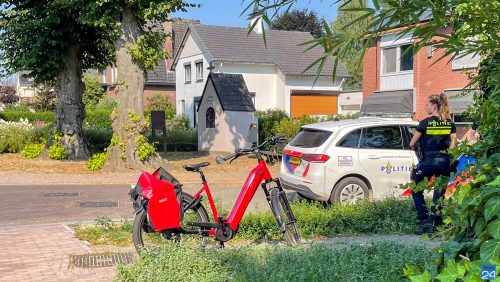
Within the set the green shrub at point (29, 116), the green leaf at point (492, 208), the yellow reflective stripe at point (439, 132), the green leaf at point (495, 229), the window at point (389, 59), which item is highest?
the window at point (389, 59)

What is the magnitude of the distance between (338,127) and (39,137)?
16.2m

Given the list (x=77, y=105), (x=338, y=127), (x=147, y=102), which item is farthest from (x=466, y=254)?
(x=147, y=102)

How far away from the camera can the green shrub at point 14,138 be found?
850 inches

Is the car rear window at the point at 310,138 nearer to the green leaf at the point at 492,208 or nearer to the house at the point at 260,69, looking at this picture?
the green leaf at the point at 492,208

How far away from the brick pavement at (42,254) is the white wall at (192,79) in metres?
31.7

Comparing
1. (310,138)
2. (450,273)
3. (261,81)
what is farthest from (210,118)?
(450,273)

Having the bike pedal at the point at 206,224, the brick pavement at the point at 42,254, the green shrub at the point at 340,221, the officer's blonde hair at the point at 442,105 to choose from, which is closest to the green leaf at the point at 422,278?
the brick pavement at the point at 42,254

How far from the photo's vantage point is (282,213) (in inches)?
250

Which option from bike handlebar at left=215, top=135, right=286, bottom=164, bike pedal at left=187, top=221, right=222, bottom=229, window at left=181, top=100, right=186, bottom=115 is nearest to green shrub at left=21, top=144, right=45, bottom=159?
bike pedal at left=187, top=221, right=222, bottom=229

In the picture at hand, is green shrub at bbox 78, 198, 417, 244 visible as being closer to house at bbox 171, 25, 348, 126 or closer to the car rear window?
the car rear window

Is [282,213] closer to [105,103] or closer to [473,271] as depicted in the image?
[473,271]

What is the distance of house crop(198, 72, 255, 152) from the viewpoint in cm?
2247

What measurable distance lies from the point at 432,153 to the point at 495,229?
231 inches

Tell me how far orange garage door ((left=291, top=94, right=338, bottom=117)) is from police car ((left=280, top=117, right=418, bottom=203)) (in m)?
28.9
